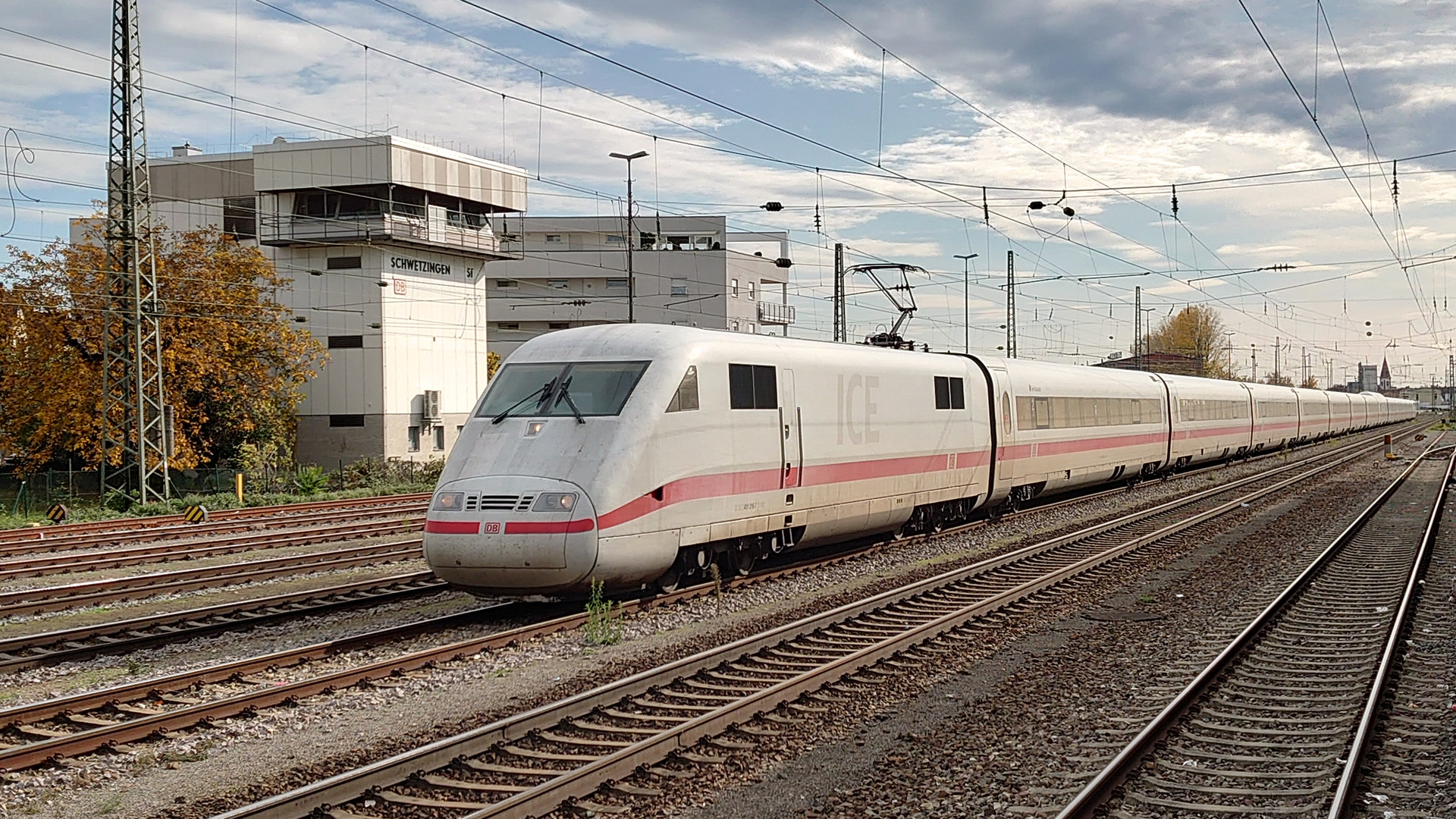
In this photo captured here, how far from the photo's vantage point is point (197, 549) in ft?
70.7

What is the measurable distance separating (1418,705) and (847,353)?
9.56 meters

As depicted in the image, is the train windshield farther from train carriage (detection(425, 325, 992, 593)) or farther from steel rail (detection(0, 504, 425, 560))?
steel rail (detection(0, 504, 425, 560))

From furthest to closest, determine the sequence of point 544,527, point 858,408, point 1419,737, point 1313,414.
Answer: point 1313,414, point 858,408, point 544,527, point 1419,737

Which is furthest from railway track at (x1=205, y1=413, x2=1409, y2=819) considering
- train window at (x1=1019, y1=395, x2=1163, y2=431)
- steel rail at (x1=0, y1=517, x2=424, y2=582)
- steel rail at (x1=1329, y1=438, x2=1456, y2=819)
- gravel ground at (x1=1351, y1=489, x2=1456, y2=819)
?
steel rail at (x1=0, y1=517, x2=424, y2=582)

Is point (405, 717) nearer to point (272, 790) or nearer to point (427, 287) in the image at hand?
point (272, 790)

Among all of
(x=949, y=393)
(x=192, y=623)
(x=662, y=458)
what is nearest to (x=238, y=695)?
(x=192, y=623)

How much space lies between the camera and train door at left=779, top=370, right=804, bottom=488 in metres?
16.0

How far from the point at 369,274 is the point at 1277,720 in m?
43.2

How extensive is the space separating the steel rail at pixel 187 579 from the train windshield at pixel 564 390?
580 cm

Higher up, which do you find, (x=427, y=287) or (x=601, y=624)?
(x=427, y=287)

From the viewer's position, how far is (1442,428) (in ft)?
336

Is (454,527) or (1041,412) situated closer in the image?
(454,527)

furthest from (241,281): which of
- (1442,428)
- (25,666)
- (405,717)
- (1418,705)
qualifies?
(1442,428)

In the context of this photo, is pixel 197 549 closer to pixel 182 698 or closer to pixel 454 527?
pixel 454 527
